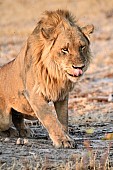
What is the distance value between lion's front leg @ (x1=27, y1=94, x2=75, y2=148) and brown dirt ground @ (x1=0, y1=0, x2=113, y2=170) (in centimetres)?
10

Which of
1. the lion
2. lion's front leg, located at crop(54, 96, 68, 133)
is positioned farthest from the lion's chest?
lion's front leg, located at crop(54, 96, 68, 133)

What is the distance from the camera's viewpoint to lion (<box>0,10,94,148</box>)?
5844mm

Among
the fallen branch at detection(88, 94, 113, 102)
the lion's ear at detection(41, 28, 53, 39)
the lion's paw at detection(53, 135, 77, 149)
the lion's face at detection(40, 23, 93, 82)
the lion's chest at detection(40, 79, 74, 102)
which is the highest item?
the fallen branch at detection(88, 94, 113, 102)

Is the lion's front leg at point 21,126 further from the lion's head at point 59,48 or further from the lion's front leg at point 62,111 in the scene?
the lion's head at point 59,48

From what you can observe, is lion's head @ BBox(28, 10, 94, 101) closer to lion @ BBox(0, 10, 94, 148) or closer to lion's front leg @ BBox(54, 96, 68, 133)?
lion @ BBox(0, 10, 94, 148)

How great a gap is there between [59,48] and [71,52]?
0.15 m

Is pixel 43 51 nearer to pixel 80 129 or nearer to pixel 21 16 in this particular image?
pixel 80 129

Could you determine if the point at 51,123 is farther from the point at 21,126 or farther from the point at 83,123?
the point at 83,123

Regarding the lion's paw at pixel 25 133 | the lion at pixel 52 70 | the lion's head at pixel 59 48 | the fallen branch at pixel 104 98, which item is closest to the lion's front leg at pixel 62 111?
the lion at pixel 52 70

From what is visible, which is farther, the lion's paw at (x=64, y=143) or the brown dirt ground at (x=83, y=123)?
the lion's paw at (x=64, y=143)

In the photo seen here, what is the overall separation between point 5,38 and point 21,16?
6.57 meters

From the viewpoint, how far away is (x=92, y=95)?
10.8m

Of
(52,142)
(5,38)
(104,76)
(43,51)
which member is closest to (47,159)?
(52,142)

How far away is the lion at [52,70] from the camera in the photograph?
19.2ft
